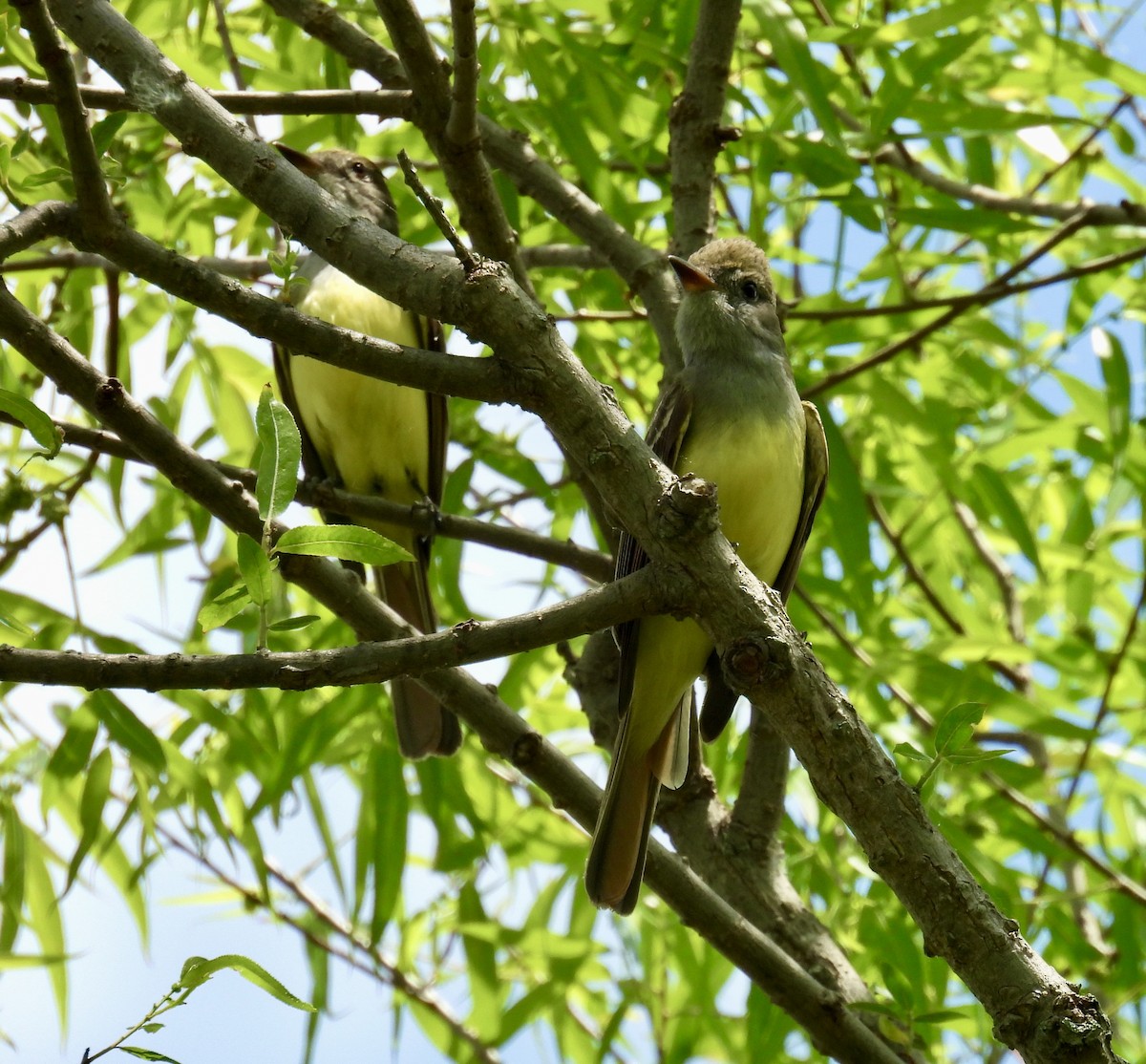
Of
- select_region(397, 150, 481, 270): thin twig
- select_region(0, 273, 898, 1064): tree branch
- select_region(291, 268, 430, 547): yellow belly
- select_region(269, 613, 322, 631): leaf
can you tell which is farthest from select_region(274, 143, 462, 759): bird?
select_region(269, 613, 322, 631): leaf

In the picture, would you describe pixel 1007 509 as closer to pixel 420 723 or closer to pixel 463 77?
pixel 420 723

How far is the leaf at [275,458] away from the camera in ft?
6.73

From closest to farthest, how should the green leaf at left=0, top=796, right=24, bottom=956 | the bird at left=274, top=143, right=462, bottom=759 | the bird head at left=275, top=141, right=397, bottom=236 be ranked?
the green leaf at left=0, top=796, right=24, bottom=956, the bird at left=274, top=143, right=462, bottom=759, the bird head at left=275, top=141, right=397, bottom=236

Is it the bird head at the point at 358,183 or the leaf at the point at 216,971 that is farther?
the bird head at the point at 358,183

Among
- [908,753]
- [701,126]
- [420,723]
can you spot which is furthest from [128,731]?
[701,126]

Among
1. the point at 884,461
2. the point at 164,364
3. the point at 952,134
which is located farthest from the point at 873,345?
the point at 164,364

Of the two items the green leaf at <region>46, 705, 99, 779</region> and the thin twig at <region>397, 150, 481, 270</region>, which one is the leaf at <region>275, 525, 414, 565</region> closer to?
the thin twig at <region>397, 150, 481, 270</region>

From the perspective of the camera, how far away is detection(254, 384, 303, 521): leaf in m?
2.05

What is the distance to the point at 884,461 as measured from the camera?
14.7 ft

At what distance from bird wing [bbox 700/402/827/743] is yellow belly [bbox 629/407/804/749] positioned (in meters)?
0.14

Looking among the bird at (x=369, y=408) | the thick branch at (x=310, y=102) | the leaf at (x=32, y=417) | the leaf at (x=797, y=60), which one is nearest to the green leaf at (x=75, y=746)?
the bird at (x=369, y=408)

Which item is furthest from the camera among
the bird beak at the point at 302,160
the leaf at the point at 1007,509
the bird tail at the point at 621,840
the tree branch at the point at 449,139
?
the bird beak at the point at 302,160

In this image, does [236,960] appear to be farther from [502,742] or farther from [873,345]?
[873,345]

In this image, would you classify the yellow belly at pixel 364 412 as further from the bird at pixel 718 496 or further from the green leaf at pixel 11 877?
the green leaf at pixel 11 877
